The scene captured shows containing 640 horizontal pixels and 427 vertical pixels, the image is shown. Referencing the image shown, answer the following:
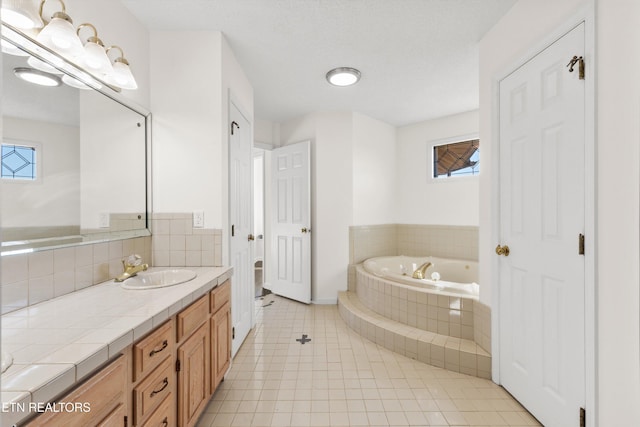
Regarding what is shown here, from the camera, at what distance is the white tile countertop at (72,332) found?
2.81ft

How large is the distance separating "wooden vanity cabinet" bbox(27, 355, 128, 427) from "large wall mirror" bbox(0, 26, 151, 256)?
0.73 metres

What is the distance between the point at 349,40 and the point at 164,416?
2.54m

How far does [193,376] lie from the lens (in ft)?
5.32

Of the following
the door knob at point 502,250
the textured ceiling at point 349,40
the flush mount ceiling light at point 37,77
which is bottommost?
the door knob at point 502,250

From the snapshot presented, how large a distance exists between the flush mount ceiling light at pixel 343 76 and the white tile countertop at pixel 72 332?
2.11m

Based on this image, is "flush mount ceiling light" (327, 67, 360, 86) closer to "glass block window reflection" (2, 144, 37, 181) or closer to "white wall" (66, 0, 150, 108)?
"white wall" (66, 0, 150, 108)

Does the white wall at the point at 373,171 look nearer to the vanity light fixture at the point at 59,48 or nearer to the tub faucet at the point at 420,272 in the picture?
the tub faucet at the point at 420,272

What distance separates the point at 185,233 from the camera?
7.22ft

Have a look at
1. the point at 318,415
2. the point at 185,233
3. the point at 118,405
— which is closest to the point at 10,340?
the point at 118,405

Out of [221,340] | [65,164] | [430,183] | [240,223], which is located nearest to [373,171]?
[430,183]

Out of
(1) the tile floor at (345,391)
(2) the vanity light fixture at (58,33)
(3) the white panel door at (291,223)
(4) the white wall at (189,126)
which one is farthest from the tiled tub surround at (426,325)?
(2) the vanity light fixture at (58,33)

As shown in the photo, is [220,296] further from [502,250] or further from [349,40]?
[349,40]

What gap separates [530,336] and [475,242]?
2075mm

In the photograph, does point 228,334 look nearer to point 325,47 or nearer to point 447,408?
point 447,408
